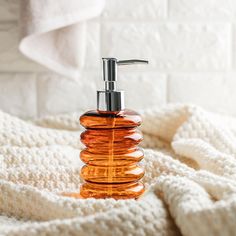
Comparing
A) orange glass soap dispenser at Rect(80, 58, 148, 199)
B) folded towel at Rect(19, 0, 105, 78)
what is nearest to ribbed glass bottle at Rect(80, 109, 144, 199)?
orange glass soap dispenser at Rect(80, 58, 148, 199)

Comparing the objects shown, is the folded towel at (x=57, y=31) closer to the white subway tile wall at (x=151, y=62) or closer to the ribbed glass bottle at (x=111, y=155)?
the white subway tile wall at (x=151, y=62)

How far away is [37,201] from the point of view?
618 mm

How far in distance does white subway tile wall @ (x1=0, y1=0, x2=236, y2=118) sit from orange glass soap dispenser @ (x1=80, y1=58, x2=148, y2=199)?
1.26 feet

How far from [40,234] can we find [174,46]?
2.09ft

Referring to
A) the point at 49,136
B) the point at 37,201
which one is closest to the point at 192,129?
the point at 49,136

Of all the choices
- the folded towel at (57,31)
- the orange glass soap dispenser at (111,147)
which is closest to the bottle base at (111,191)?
the orange glass soap dispenser at (111,147)

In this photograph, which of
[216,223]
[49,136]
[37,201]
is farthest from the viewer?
[49,136]

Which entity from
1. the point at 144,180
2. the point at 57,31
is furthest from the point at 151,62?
the point at 144,180

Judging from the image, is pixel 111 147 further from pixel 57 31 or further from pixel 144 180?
pixel 57 31

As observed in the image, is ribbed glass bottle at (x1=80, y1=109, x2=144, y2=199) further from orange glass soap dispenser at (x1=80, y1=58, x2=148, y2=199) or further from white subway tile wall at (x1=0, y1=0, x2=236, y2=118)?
white subway tile wall at (x1=0, y1=0, x2=236, y2=118)

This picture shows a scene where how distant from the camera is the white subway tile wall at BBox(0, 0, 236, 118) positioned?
1061 mm

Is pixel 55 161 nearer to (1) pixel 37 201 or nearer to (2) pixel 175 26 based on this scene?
(1) pixel 37 201

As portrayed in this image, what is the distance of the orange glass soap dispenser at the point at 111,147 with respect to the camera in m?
0.67

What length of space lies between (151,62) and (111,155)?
0.42m
